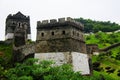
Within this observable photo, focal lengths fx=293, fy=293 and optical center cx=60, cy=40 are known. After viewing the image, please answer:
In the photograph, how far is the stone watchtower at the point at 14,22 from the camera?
64.9 meters

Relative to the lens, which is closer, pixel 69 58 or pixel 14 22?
pixel 69 58

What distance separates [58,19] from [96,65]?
23.8 meters

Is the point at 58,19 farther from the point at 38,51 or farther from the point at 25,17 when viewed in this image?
the point at 25,17

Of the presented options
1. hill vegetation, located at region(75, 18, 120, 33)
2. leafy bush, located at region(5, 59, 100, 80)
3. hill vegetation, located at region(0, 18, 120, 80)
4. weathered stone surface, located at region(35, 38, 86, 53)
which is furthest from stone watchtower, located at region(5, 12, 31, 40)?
hill vegetation, located at region(75, 18, 120, 33)

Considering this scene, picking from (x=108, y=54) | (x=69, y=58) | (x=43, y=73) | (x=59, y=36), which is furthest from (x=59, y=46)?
(x=108, y=54)

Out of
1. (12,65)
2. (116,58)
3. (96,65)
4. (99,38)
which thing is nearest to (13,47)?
(12,65)

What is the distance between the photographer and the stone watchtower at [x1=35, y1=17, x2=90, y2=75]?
1658 inches

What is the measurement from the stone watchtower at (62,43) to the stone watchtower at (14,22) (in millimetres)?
20616

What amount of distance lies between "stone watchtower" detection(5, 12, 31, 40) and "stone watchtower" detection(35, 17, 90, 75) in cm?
2062

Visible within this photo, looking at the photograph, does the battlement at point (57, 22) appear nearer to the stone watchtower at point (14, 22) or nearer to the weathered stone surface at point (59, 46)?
the weathered stone surface at point (59, 46)

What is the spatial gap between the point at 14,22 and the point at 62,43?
25.5 m

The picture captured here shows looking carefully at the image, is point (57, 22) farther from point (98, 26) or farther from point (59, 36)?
point (98, 26)

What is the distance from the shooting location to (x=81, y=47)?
45.0 m

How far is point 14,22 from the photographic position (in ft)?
216
